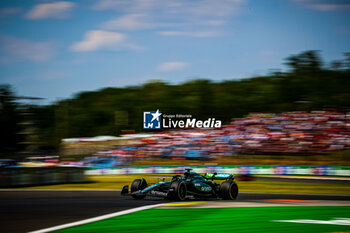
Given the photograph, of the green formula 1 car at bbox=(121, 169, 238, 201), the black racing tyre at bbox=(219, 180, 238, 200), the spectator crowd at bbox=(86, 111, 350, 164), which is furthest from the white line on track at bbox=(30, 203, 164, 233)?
the spectator crowd at bbox=(86, 111, 350, 164)

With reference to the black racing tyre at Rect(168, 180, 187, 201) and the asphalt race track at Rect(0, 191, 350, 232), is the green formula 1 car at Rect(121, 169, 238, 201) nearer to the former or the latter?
the black racing tyre at Rect(168, 180, 187, 201)

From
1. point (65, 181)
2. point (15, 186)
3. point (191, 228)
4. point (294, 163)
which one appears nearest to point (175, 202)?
point (191, 228)

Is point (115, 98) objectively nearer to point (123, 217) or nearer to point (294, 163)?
point (294, 163)

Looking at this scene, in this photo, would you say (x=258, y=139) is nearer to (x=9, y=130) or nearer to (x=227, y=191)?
(x=227, y=191)

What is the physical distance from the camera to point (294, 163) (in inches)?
1324

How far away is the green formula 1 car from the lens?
1314 centimetres

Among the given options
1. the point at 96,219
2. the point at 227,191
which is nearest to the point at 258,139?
the point at 227,191

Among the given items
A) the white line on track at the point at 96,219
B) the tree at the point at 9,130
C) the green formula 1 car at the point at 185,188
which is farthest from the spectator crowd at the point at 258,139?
the tree at the point at 9,130

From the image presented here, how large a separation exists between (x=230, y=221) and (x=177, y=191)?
368cm

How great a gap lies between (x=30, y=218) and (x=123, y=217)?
6.56 feet

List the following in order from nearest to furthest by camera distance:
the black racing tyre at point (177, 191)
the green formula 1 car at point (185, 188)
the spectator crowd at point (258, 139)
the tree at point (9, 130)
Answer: the black racing tyre at point (177, 191) → the green formula 1 car at point (185, 188) → the spectator crowd at point (258, 139) → the tree at point (9, 130)

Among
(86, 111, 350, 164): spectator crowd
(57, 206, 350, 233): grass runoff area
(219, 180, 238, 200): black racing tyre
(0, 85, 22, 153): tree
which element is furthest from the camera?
(0, 85, 22, 153): tree

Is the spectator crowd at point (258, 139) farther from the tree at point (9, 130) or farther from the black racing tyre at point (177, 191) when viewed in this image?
the tree at point (9, 130)

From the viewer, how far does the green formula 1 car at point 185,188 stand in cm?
1314
